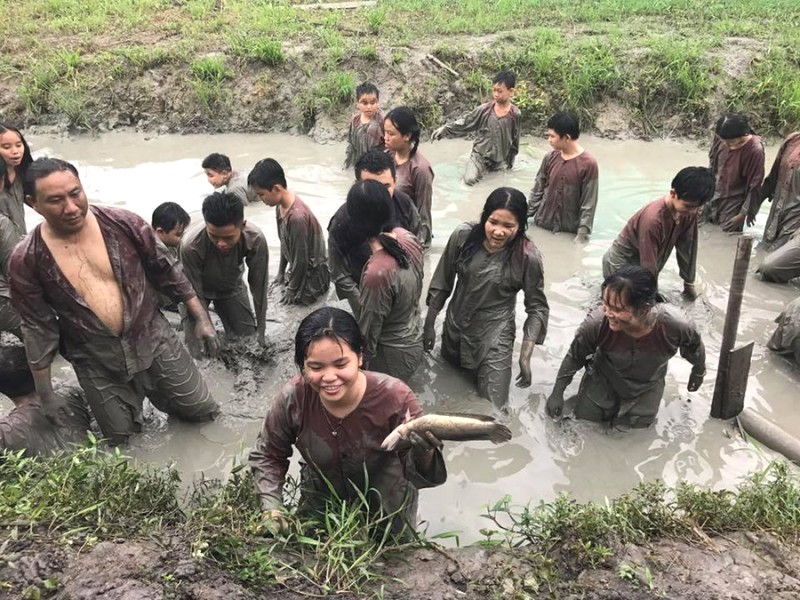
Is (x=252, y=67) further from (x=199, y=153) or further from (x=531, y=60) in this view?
(x=531, y=60)

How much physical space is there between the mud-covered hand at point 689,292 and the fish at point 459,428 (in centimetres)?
375

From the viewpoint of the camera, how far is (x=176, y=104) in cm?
1012

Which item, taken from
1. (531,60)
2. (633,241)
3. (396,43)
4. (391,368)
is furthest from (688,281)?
(396,43)

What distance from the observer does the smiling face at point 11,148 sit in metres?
5.20

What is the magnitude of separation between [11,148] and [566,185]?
5218mm

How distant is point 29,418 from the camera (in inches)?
143

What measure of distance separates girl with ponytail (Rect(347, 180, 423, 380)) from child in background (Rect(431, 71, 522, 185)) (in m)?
4.36

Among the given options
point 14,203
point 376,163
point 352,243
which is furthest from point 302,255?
point 14,203

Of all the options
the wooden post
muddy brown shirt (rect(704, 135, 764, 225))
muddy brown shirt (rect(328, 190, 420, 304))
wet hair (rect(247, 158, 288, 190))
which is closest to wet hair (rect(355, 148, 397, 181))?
muddy brown shirt (rect(328, 190, 420, 304))

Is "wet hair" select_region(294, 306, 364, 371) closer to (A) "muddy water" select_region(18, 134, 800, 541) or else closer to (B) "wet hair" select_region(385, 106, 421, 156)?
(A) "muddy water" select_region(18, 134, 800, 541)

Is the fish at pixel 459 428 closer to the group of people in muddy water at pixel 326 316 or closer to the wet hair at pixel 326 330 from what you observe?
the group of people in muddy water at pixel 326 316

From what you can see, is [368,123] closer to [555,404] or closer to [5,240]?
[5,240]

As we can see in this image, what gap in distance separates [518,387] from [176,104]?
804 centimetres

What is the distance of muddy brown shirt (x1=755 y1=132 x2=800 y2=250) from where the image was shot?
600 centimetres
